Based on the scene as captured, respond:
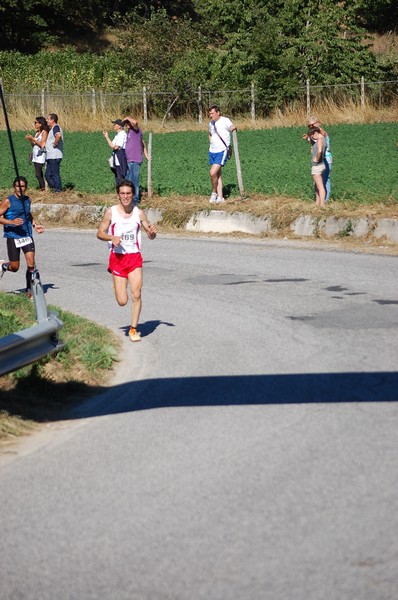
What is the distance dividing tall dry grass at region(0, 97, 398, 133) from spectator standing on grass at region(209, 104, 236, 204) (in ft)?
68.9

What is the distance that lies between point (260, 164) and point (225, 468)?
21.7 metres

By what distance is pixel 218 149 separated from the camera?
71.6 ft

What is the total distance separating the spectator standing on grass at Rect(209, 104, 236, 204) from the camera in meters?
21.8

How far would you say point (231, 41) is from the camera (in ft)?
173

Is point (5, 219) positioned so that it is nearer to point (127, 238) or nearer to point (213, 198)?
point (127, 238)

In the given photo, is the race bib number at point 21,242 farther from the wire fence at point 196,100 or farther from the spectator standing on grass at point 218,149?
the wire fence at point 196,100

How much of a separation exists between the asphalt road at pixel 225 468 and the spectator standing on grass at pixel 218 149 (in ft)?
27.8

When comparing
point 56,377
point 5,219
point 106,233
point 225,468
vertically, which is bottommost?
point 56,377

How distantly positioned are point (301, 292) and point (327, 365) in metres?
4.08

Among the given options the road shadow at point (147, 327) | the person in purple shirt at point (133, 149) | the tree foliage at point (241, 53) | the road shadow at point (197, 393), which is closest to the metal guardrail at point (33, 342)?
the road shadow at point (197, 393)

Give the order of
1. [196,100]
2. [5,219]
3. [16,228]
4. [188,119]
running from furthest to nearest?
→ [196,100] → [188,119] → [16,228] → [5,219]

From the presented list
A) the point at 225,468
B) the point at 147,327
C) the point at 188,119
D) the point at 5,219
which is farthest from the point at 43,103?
the point at 225,468

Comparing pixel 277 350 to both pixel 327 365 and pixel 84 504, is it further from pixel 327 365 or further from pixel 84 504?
pixel 84 504

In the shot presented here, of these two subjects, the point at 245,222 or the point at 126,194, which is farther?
the point at 245,222
